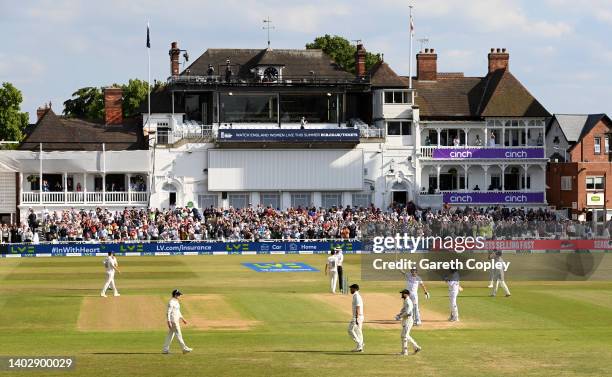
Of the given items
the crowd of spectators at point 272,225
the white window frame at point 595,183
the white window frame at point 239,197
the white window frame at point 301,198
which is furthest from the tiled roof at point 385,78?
the white window frame at point 595,183

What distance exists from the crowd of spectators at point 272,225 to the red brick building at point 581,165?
7260 millimetres

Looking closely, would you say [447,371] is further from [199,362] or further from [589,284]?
[589,284]

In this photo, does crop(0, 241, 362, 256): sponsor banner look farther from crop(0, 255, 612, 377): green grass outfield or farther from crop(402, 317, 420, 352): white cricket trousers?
crop(402, 317, 420, 352): white cricket trousers

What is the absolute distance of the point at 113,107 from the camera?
8056 cm

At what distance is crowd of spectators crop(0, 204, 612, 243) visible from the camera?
61.1 m

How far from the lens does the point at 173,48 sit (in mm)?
81000

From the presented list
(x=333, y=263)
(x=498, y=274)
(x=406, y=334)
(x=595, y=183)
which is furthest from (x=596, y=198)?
(x=406, y=334)

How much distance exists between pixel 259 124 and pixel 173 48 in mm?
8680

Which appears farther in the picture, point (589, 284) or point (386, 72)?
point (386, 72)

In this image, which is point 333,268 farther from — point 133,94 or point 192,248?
point 133,94

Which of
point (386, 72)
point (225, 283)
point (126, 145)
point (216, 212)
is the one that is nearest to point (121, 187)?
point (126, 145)

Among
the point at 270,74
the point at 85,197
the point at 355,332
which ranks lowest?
the point at 355,332

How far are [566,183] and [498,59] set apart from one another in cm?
1101

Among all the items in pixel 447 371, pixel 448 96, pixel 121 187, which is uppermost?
pixel 448 96
